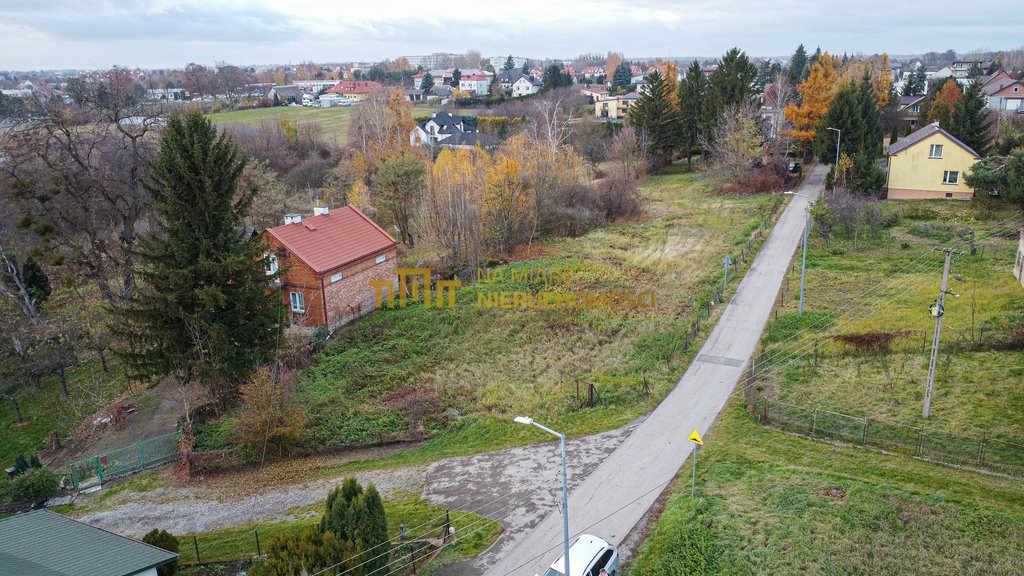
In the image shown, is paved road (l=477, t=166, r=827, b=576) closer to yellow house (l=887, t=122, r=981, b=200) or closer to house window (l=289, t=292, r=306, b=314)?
house window (l=289, t=292, r=306, b=314)

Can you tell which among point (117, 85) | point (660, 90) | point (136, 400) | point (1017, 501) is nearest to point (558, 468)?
point (1017, 501)

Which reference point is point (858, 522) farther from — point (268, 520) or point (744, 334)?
point (268, 520)

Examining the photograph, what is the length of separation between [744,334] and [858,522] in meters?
12.9

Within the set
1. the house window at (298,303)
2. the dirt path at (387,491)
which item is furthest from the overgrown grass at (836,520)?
the house window at (298,303)

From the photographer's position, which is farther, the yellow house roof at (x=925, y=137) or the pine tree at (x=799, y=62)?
the pine tree at (x=799, y=62)

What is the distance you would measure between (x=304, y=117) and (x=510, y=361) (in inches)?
3332

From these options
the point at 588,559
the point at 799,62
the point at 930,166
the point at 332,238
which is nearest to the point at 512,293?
the point at 332,238

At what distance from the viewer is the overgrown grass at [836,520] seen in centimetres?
1407

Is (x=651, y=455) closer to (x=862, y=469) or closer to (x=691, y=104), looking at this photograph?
(x=862, y=469)

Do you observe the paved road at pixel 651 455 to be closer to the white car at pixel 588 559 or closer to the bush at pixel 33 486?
the white car at pixel 588 559

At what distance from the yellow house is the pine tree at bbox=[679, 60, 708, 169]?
69.0ft

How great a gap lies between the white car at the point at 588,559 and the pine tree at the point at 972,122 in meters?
51.4

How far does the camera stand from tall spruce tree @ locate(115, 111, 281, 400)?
2252 centimetres

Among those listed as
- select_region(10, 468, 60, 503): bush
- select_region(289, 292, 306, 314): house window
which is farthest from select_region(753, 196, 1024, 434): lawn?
select_region(10, 468, 60, 503): bush
